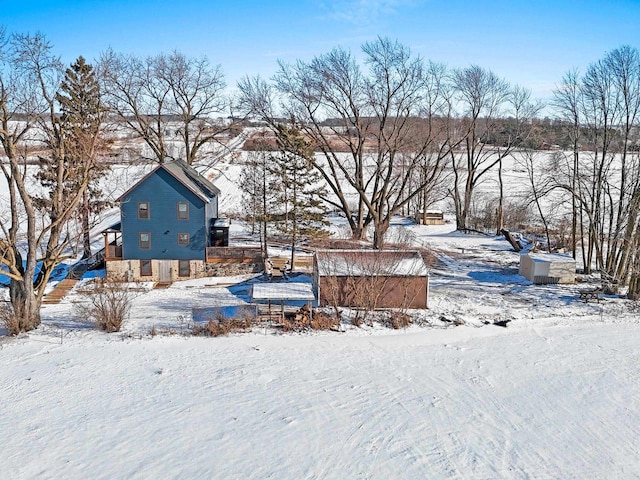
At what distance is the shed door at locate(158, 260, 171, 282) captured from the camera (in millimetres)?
26938

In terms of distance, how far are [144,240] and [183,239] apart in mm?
2045

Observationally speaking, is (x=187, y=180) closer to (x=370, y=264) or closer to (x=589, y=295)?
(x=370, y=264)

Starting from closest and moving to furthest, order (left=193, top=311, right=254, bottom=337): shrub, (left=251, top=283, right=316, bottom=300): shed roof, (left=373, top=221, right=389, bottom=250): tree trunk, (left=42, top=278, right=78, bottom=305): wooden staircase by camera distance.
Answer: (left=193, top=311, right=254, bottom=337): shrub < (left=251, top=283, right=316, bottom=300): shed roof < (left=42, top=278, right=78, bottom=305): wooden staircase < (left=373, top=221, right=389, bottom=250): tree trunk

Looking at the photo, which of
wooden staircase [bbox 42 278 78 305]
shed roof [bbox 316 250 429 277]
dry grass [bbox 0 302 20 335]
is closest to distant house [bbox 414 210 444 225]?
shed roof [bbox 316 250 429 277]

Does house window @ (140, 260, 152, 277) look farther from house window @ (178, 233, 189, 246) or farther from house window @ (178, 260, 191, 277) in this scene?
house window @ (178, 233, 189, 246)

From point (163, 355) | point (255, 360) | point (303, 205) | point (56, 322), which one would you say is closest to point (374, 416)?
point (255, 360)

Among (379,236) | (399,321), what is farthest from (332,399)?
(379,236)

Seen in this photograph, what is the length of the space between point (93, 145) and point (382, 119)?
A: 19.2 meters

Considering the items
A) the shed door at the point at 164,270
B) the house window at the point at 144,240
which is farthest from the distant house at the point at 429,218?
the house window at the point at 144,240

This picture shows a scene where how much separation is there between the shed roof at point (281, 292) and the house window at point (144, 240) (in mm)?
9608

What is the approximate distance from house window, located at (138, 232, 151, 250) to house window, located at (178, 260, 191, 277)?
190 centimetres

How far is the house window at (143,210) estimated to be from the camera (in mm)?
26344

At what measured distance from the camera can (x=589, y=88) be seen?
2597cm

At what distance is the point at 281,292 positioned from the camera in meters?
19.5
